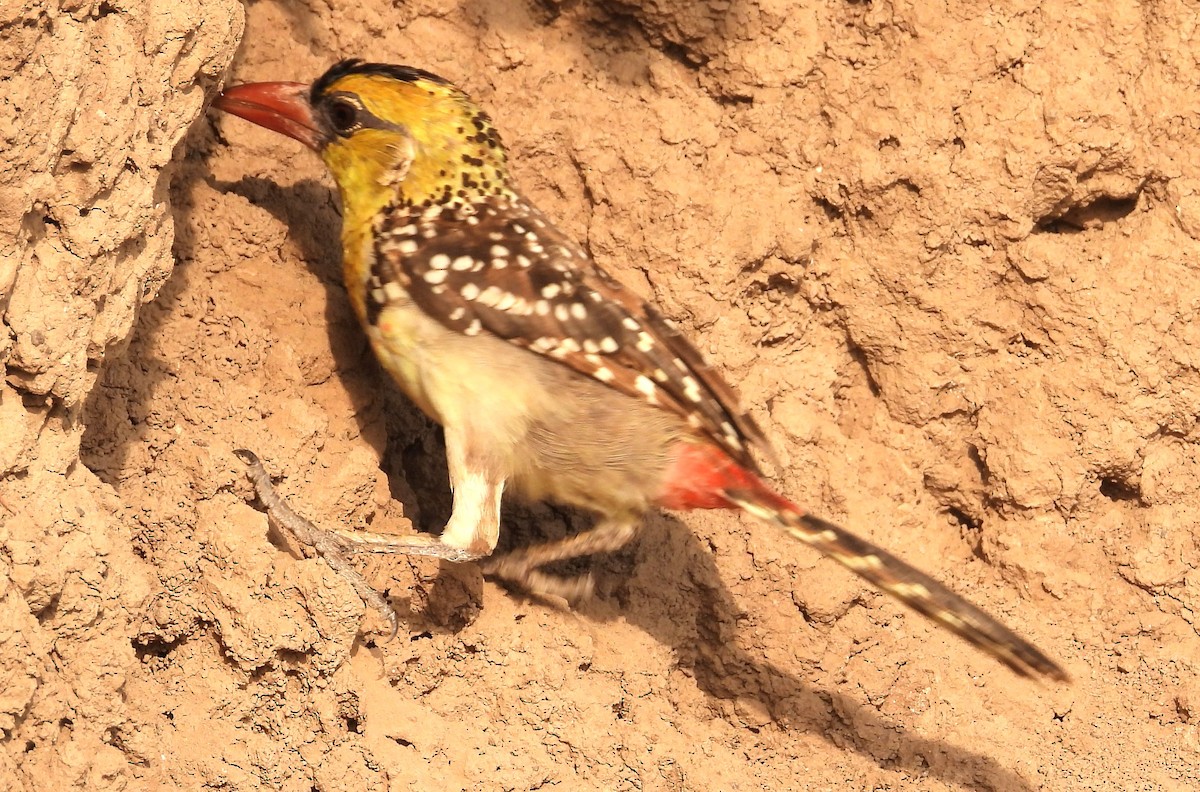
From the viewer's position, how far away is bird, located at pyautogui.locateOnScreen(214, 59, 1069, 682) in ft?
14.6

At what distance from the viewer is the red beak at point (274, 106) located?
15.3 feet

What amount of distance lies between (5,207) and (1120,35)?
4028 millimetres

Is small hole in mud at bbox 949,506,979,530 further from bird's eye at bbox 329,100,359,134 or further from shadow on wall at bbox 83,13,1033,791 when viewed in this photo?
bird's eye at bbox 329,100,359,134

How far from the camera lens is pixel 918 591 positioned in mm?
4328

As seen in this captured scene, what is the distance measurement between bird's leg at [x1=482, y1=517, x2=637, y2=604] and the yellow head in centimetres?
122

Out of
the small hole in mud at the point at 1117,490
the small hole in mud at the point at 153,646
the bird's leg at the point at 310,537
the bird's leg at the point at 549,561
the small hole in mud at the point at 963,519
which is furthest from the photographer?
the small hole in mud at the point at 963,519

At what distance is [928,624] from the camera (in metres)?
5.37

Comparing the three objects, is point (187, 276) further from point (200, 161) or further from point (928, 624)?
point (928, 624)

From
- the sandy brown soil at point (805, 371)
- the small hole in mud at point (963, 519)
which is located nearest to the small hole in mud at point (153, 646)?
the sandy brown soil at point (805, 371)

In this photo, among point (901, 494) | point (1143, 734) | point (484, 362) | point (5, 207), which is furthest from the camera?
point (901, 494)

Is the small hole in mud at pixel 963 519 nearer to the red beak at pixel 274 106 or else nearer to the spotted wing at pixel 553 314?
the spotted wing at pixel 553 314

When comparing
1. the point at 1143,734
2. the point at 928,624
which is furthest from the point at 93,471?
the point at 1143,734

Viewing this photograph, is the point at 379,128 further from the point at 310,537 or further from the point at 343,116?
the point at 310,537

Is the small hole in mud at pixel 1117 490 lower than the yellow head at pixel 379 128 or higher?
lower
